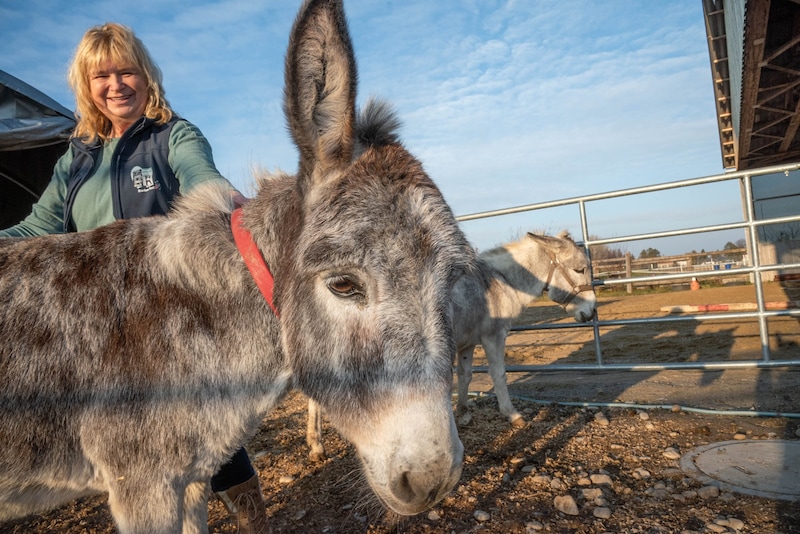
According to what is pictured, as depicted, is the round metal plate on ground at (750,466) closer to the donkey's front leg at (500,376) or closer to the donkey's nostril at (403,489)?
the donkey's front leg at (500,376)

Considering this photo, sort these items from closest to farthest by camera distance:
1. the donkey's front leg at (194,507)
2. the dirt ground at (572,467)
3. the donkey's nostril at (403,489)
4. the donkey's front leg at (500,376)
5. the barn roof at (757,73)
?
the donkey's nostril at (403,489) → the donkey's front leg at (194,507) → the dirt ground at (572,467) → the donkey's front leg at (500,376) → the barn roof at (757,73)

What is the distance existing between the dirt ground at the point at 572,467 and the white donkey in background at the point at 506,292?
1.99 feet

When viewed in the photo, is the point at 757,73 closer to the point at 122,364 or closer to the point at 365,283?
the point at 365,283

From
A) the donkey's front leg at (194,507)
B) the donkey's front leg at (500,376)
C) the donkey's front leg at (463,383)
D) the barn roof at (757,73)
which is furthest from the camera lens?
the barn roof at (757,73)

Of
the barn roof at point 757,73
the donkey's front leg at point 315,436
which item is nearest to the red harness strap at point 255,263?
the donkey's front leg at point 315,436

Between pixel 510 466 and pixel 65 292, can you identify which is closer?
pixel 65 292

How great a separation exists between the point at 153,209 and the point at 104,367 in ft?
3.52

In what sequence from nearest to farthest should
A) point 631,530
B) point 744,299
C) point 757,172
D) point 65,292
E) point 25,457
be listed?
point 25,457, point 65,292, point 631,530, point 757,172, point 744,299

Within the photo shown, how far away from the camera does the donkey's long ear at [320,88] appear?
4.94ft

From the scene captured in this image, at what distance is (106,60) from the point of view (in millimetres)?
2322

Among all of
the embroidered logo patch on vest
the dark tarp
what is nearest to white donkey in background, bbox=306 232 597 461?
the embroidered logo patch on vest

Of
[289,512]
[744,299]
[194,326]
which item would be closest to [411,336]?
[194,326]

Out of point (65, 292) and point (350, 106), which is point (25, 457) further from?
point (350, 106)

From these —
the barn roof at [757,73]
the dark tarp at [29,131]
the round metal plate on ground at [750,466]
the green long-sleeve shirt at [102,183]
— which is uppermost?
the barn roof at [757,73]
